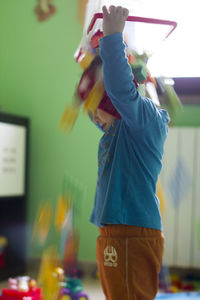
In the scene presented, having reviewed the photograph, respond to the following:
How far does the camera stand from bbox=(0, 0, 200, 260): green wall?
197cm

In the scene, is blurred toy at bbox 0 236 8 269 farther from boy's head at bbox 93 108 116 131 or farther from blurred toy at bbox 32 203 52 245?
boy's head at bbox 93 108 116 131

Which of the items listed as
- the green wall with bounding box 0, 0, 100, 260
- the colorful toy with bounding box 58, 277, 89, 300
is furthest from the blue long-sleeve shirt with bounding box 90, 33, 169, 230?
the green wall with bounding box 0, 0, 100, 260

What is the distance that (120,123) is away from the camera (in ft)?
2.92

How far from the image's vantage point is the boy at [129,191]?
0.79 m

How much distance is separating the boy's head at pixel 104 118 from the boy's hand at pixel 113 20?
191mm

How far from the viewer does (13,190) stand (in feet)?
5.97

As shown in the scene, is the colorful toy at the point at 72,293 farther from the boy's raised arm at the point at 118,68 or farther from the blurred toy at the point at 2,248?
the boy's raised arm at the point at 118,68

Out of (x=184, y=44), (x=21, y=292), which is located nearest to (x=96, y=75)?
(x=21, y=292)

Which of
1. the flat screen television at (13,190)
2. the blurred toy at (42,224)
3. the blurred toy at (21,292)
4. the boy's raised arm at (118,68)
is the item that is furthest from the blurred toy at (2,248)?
the boy's raised arm at (118,68)

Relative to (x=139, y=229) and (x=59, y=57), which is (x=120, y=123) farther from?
(x=59, y=57)

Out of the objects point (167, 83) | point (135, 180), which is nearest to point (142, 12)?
point (167, 83)

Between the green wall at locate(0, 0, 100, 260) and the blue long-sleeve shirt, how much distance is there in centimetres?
107

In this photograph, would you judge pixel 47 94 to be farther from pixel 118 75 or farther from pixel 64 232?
pixel 118 75

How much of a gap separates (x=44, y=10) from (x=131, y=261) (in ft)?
5.23
